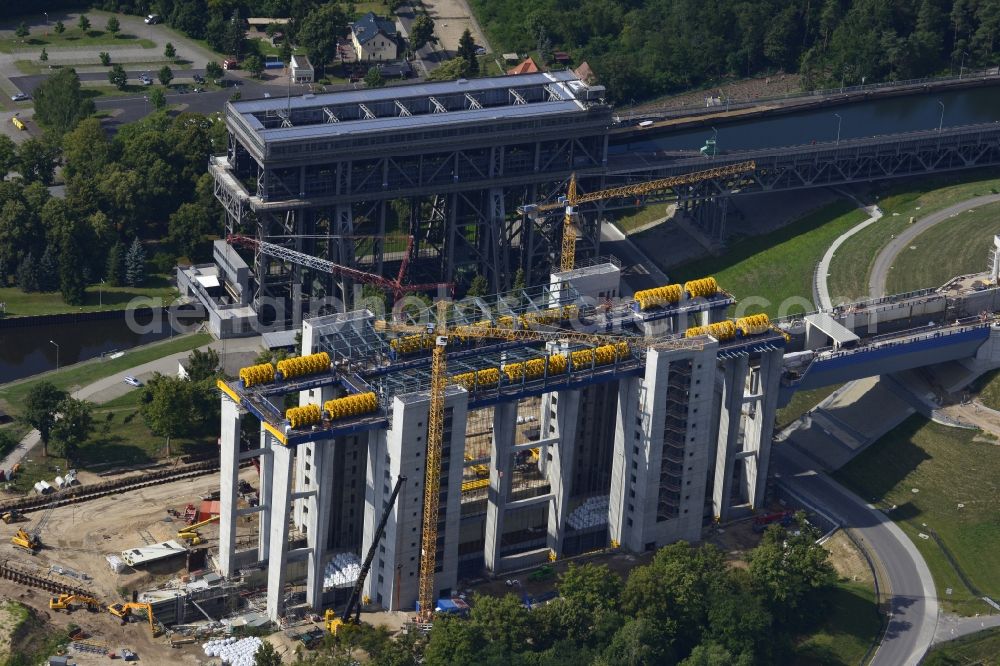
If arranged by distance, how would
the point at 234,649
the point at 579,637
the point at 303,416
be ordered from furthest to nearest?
the point at 579,637 → the point at 303,416 → the point at 234,649

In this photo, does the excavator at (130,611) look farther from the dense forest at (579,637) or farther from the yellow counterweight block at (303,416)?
the yellow counterweight block at (303,416)

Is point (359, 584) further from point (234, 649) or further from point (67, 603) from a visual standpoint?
point (67, 603)

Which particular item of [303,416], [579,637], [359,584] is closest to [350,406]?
[303,416]

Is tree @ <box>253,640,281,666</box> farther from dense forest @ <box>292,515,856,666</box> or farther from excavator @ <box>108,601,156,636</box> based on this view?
excavator @ <box>108,601,156,636</box>

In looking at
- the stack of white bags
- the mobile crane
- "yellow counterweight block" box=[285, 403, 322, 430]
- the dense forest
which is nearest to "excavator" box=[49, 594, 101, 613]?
the stack of white bags

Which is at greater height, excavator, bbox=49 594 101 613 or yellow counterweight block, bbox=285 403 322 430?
yellow counterweight block, bbox=285 403 322 430

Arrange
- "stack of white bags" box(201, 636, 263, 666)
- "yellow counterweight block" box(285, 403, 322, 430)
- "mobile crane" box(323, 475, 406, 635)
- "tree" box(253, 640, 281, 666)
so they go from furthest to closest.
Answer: "mobile crane" box(323, 475, 406, 635)
"yellow counterweight block" box(285, 403, 322, 430)
"stack of white bags" box(201, 636, 263, 666)
"tree" box(253, 640, 281, 666)
